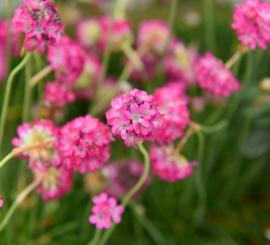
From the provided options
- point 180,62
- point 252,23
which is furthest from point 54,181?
point 180,62

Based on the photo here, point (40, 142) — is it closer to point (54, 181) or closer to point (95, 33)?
point (54, 181)

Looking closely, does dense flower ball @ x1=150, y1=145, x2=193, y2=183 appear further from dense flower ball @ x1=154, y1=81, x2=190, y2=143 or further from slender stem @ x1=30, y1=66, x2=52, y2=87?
slender stem @ x1=30, y1=66, x2=52, y2=87

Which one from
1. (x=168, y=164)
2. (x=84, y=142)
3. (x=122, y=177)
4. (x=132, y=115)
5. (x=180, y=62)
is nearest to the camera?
(x=132, y=115)

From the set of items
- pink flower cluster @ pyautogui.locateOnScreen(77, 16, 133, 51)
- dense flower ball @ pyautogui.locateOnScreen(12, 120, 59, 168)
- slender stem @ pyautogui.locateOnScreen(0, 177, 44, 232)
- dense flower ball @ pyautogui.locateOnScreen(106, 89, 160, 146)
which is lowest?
slender stem @ pyautogui.locateOnScreen(0, 177, 44, 232)

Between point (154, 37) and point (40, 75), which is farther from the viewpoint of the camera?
point (154, 37)

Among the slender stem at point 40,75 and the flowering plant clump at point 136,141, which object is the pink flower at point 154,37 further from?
the slender stem at point 40,75

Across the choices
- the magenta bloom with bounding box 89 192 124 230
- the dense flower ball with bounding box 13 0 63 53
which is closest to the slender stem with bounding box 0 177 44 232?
the magenta bloom with bounding box 89 192 124 230
